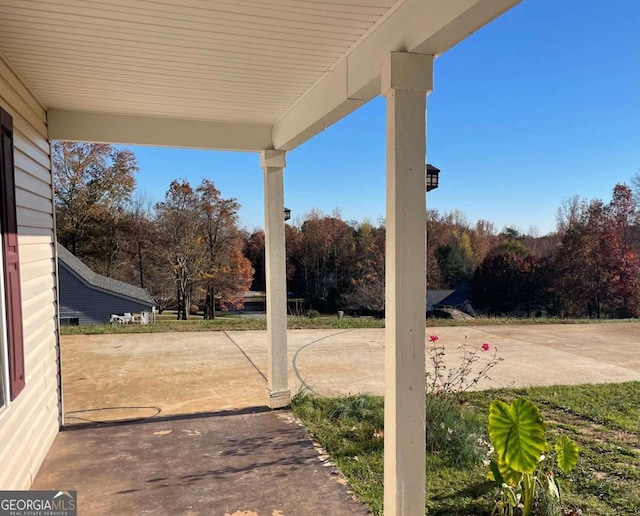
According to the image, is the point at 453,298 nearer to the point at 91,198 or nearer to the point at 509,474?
the point at 91,198

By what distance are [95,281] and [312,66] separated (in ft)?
43.9

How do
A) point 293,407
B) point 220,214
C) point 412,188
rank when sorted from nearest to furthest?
point 412,188, point 293,407, point 220,214

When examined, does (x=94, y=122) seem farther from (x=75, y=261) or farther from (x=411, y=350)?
(x=75, y=261)

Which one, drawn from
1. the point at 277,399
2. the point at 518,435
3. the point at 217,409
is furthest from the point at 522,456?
the point at 217,409

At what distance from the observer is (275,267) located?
409cm

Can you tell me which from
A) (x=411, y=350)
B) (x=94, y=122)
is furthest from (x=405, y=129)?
(x=94, y=122)

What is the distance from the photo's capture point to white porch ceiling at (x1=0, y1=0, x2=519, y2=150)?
1837mm

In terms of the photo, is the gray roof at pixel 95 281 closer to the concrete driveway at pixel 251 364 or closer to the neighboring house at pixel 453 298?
the concrete driveway at pixel 251 364

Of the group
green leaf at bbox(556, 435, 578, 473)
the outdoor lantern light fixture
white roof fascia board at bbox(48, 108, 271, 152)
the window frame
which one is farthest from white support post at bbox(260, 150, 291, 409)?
green leaf at bbox(556, 435, 578, 473)

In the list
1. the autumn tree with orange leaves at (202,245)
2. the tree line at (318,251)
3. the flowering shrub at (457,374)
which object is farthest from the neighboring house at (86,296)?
the flowering shrub at (457,374)

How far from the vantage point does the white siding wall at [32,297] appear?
8.01 feet

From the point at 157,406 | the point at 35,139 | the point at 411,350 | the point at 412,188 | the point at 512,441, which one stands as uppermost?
the point at 35,139

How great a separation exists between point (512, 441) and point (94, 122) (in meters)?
3.73

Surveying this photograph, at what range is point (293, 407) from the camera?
4.14 metres
